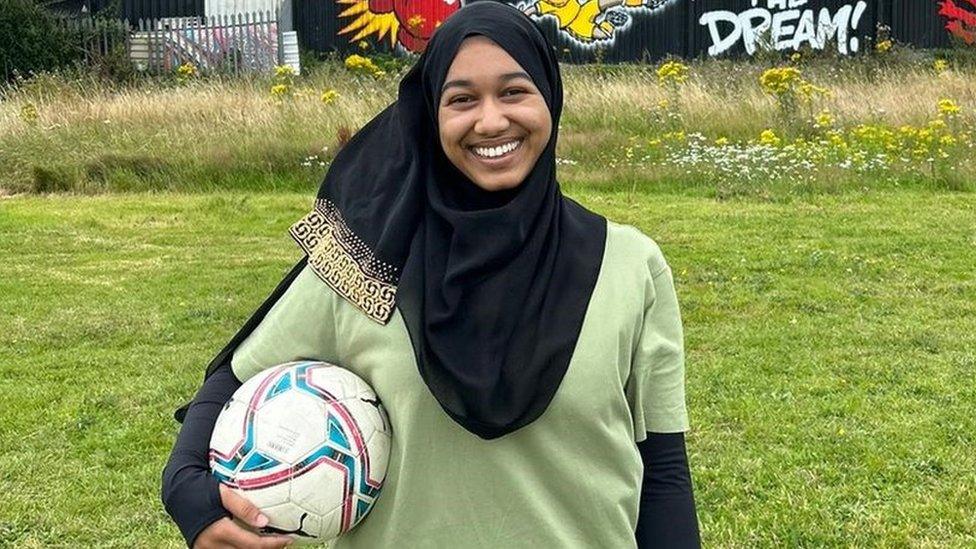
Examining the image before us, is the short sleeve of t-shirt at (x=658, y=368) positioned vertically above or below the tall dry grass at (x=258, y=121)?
above

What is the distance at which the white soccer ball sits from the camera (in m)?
1.99

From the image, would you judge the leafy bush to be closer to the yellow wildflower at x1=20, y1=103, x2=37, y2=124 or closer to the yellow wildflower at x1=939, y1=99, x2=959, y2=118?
the yellow wildflower at x1=20, y1=103, x2=37, y2=124

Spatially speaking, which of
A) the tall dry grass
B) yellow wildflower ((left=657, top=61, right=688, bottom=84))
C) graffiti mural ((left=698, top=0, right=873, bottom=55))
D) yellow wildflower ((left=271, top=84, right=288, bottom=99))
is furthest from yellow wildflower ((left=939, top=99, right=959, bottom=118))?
graffiti mural ((left=698, top=0, right=873, bottom=55))

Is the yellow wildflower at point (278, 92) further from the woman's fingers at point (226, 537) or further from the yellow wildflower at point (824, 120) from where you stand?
the woman's fingers at point (226, 537)

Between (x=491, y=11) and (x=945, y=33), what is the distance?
2648cm

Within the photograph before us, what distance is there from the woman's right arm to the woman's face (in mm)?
643

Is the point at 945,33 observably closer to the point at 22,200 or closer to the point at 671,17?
the point at 671,17

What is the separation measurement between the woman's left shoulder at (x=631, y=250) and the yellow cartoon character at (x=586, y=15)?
23669 millimetres

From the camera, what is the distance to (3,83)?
20281 millimetres

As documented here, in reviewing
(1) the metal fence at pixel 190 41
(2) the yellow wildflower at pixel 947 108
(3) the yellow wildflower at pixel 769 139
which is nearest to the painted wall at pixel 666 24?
(1) the metal fence at pixel 190 41

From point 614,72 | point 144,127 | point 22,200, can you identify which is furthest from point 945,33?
point 22,200

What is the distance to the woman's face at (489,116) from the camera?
6.36ft

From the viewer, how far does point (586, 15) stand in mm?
25359

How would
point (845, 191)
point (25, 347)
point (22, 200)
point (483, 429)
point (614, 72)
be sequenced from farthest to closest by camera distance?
point (614, 72), point (22, 200), point (845, 191), point (25, 347), point (483, 429)
